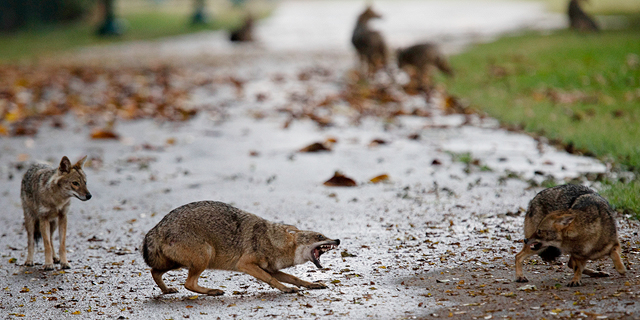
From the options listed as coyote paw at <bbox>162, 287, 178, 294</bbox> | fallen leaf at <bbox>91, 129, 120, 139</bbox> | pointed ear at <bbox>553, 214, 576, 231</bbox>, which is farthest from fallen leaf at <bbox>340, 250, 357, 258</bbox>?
fallen leaf at <bbox>91, 129, 120, 139</bbox>

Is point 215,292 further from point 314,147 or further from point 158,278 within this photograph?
point 314,147

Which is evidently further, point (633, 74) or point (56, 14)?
point (56, 14)

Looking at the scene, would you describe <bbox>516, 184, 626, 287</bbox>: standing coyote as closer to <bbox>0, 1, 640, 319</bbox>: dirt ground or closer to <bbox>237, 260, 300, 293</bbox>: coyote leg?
<bbox>0, 1, 640, 319</bbox>: dirt ground

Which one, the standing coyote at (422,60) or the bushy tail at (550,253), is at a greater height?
the bushy tail at (550,253)

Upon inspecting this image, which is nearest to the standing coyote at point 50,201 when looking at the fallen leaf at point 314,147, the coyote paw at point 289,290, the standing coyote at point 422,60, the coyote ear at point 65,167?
the coyote ear at point 65,167

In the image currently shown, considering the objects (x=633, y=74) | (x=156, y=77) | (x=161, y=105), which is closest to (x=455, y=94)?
(x=633, y=74)

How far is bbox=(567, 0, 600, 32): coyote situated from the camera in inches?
997

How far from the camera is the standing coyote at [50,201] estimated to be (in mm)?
6559

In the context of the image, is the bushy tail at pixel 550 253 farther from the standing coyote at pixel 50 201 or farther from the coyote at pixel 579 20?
the coyote at pixel 579 20

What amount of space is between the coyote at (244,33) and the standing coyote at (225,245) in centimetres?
2605

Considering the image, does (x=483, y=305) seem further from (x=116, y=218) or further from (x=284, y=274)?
(x=116, y=218)

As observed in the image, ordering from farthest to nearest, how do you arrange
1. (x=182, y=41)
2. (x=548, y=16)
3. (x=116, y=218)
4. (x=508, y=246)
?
(x=548, y=16) < (x=182, y=41) < (x=116, y=218) < (x=508, y=246)

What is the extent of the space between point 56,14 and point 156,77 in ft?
79.7

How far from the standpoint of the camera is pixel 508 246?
647 cm
